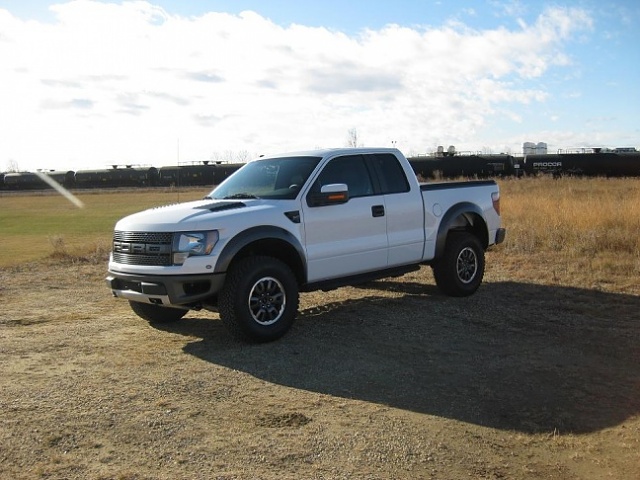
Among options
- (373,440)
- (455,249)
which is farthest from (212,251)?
(455,249)

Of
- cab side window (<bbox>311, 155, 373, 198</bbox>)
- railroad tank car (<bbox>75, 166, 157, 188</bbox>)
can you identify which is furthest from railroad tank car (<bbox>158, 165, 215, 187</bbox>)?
cab side window (<bbox>311, 155, 373, 198</bbox>)

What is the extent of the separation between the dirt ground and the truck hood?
125 centimetres

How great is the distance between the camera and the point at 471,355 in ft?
19.9

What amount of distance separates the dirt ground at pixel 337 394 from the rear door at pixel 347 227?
0.70 m

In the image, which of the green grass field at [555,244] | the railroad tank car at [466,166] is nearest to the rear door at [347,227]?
the green grass field at [555,244]

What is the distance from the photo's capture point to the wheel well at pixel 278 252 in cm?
654

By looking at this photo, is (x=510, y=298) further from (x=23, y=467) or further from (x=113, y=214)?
(x=113, y=214)

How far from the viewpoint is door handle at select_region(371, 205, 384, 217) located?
7500 mm

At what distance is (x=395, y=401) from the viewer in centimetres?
491

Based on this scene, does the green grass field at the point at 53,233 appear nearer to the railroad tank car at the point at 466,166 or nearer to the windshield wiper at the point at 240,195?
the windshield wiper at the point at 240,195

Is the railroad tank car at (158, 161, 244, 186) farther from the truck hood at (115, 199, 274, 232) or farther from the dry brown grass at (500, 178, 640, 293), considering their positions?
the truck hood at (115, 199, 274, 232)

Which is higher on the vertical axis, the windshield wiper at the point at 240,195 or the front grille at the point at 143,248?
the windshield wiper at the point at 240,195

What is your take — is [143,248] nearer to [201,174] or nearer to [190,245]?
[190,245]

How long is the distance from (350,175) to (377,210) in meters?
0.52
